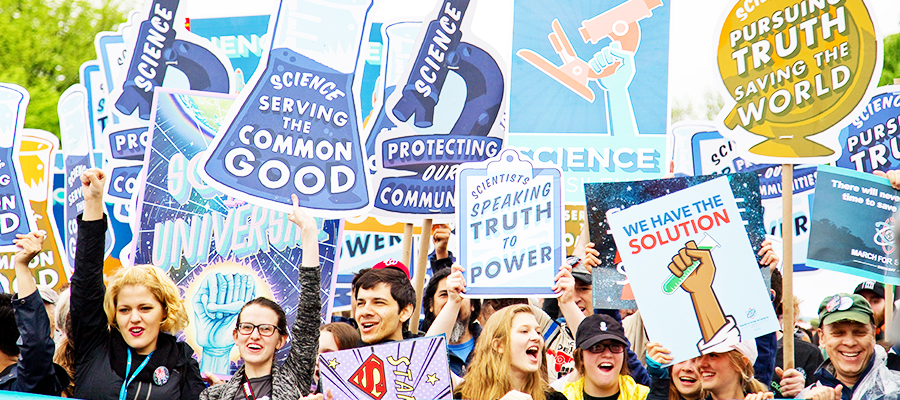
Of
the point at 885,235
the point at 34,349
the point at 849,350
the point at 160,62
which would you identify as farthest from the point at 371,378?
the point at 160,62

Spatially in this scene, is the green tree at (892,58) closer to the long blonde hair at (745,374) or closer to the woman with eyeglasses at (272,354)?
the long blonde hair at (745,374)

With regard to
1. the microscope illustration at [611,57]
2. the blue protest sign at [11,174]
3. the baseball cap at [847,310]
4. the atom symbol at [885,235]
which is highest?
the microscope illustration at [611,57]

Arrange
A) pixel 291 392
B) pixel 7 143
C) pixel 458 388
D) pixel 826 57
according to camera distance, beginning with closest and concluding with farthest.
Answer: pixel 291 392, pixel 458 388, pixel 826 57, pixel 7 143

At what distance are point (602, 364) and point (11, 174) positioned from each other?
415 cm

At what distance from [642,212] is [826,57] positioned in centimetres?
132

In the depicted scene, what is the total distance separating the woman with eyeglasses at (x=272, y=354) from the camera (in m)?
3.61

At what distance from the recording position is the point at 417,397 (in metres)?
3.63

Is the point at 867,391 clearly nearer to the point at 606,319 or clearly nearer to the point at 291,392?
the point at 606,319

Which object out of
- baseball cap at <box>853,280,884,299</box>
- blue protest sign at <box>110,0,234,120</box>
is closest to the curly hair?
blue protest sign at <box>110,0,234,120</box>

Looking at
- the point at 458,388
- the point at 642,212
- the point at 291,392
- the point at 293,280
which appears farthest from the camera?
the point at 293,280

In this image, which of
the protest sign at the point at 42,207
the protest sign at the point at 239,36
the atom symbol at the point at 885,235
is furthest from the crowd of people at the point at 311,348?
the protest sign at the point at 239,36

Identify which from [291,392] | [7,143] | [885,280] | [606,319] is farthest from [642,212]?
[7,143]

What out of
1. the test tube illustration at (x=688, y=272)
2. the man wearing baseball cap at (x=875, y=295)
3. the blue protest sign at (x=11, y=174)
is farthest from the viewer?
the blue protest sign at (x=11, y=174)

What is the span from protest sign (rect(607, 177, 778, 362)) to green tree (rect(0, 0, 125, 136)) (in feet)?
58.8
